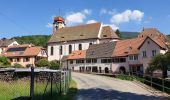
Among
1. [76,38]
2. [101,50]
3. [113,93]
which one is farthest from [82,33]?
[113,93]

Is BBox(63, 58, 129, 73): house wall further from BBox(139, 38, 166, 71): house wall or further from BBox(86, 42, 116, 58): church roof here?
BBox(139, 38, 166, 71): house wall

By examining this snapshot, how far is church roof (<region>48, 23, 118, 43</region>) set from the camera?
325 feet

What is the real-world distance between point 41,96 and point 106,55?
6695 centimetres

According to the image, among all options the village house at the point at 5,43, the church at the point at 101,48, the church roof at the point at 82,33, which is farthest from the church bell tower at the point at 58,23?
the village house at the point at 5,43

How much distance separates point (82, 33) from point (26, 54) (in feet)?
62.3

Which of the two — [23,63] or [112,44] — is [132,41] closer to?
[112,44]

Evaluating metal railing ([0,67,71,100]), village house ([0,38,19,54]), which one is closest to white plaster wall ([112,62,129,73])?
metal railing ([0,67,71,100])

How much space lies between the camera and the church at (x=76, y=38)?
99125 millimetres

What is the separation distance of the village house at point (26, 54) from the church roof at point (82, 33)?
6.64 m

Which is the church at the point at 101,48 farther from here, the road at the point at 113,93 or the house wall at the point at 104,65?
the road at the point at 113,93

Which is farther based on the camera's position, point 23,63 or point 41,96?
point 23,63

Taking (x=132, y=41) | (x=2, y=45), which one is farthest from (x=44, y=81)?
(x=2, y=45)

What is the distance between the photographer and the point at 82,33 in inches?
4136

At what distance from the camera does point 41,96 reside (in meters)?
15.7
